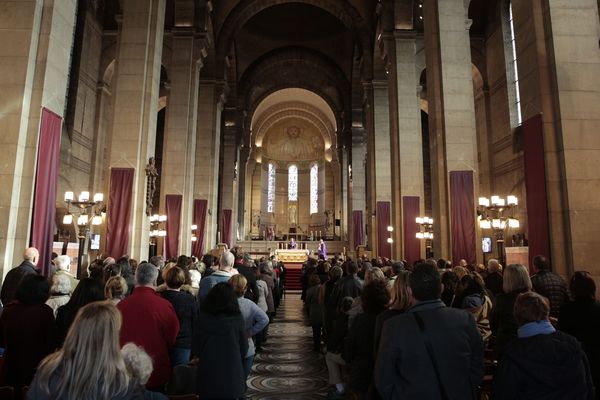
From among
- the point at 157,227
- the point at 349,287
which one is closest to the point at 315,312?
the point at 349,287

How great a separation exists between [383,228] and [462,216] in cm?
790

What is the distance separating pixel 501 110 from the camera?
19922 millimetres

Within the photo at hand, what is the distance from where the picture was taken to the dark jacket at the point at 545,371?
2.27m

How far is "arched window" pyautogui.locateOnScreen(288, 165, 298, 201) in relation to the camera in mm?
46344

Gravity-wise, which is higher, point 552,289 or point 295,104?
point 295,104

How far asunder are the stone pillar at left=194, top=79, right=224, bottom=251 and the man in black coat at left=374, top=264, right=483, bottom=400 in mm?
17460

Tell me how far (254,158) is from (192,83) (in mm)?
26287

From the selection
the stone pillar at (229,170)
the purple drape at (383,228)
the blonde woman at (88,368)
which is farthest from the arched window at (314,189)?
the blonde woman at (88,368)

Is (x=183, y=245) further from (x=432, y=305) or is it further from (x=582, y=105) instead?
(x=432, y=305)

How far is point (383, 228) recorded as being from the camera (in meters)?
18.2

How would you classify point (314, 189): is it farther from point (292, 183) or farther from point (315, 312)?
point (315, 312)

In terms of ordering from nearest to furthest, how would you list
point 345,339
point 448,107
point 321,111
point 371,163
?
point 345,339 → point 448,107 → point 371,163 → point 321,111

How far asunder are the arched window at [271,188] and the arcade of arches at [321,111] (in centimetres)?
668

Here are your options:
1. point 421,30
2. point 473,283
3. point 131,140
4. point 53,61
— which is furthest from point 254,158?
point 473,283
